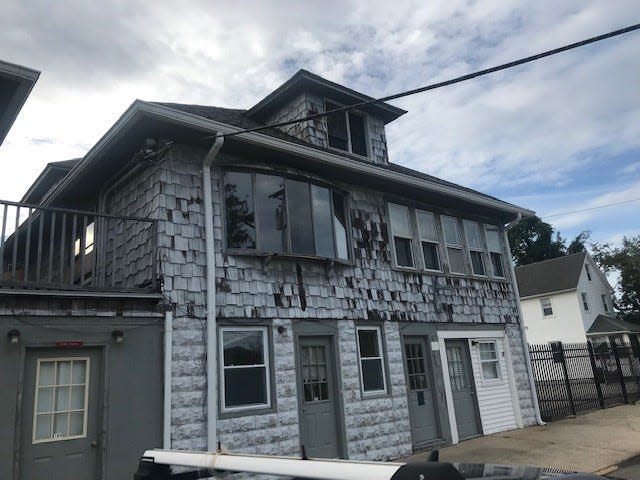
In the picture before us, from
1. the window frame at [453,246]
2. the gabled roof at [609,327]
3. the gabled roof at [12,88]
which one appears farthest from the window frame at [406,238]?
the gabled roof at [609,327]

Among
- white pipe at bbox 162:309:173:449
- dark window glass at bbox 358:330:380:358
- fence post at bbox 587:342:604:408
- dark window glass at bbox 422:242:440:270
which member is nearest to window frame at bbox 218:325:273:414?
white pipe at bbox 162:309:173:449

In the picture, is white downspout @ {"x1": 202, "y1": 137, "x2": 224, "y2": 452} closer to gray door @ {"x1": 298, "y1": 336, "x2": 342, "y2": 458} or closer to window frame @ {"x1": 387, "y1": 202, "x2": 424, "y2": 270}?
gray door @ {"x1": 298, "y1": 336, "x2": 342, "y2": 458}

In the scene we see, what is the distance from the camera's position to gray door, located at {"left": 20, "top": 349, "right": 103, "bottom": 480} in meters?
6.26

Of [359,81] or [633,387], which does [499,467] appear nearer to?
[359,81]

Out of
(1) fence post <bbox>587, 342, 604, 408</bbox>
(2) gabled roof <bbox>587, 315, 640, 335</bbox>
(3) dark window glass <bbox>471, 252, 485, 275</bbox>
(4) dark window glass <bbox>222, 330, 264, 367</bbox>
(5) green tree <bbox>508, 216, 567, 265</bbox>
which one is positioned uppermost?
(5) green tree <bbox>508, 216, 567, 265</bbox>

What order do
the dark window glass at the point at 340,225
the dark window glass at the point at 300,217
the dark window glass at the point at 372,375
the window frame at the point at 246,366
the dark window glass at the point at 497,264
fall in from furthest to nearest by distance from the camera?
the dark window glass at the point at 497,264 → the dark window glass at the point at 340,225 → the dark window glass at the point at 372,375 → the dark window glass at the point at 300,217 → the window frame at the point at 246,366

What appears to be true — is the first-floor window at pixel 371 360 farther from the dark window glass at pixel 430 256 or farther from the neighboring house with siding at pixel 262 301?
the dark window glass at pixel 430 256

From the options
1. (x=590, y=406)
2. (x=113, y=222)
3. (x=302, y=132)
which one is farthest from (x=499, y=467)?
(x=590, y=406)

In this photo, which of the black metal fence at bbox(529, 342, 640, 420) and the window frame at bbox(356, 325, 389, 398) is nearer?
the window frame at bbox(356, 325, 389, 398)

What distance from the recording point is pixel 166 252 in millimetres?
7812

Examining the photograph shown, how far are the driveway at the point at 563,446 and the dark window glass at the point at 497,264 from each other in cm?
407

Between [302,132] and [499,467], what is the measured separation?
32.1ft

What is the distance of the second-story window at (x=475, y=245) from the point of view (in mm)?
13547

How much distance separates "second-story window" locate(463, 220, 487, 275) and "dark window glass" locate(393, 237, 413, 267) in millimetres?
2447
